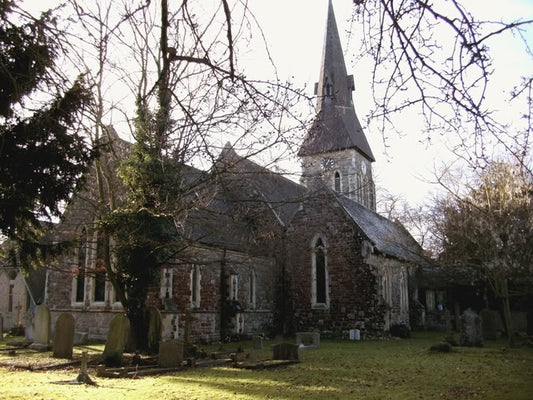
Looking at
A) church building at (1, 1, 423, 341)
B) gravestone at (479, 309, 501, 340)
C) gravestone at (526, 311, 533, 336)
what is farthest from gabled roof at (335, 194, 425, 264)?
gravestone at (526, 311, 533, 336)

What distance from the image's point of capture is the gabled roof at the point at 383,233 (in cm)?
2263

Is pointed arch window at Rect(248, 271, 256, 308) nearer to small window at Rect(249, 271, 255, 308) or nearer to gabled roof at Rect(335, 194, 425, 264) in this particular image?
small window at Rect(249, 271, 255, 308)

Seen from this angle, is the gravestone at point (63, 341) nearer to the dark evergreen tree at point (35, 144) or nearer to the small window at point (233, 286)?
the dark evergreen tree at point (35, 144)

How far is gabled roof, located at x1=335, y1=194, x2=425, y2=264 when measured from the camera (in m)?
22.6

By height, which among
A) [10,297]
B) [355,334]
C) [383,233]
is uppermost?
[383,233]

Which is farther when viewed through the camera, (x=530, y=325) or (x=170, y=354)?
(x=530, y=325)

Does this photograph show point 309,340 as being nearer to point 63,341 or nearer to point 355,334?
point 355,334

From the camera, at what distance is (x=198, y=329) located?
19.3 metres

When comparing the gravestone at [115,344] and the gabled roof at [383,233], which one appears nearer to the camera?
the gravestone at [115,344]

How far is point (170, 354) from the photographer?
38.9 feet

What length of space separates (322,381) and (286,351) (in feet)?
10.00

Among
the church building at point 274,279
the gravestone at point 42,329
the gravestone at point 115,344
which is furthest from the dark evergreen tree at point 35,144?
the church building at point 274,279

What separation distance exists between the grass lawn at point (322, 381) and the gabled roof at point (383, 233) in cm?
804

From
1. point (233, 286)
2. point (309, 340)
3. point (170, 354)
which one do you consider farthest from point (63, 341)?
point (233, 286)
